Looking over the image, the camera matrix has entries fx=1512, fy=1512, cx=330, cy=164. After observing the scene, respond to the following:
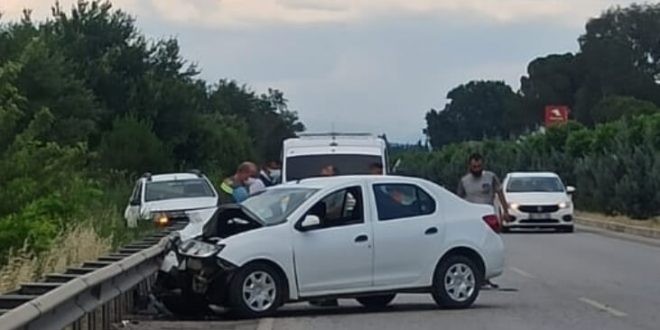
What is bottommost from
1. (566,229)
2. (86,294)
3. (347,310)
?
(347,310)

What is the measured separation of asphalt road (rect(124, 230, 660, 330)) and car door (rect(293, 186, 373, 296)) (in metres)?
0.40

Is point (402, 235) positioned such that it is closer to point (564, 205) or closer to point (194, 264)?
point (194, 264)

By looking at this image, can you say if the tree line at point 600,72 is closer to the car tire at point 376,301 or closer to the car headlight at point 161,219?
the car headlight at point 161,219

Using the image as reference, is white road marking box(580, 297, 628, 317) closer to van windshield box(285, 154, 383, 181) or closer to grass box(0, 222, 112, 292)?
grass box(0, 222, 112, 292)

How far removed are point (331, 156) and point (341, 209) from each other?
379 inches

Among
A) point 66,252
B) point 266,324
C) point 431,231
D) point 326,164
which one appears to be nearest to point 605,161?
point 326,164

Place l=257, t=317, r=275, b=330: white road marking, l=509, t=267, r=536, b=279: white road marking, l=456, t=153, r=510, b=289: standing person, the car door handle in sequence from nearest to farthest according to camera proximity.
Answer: l=257, t=317, r=275, b=330: white road marking → the car door handle → l=456, t=153, r=510, b=289: standing person → l=509, t=267, r=536, b=279: white road marking

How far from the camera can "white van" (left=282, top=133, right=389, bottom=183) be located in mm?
26719

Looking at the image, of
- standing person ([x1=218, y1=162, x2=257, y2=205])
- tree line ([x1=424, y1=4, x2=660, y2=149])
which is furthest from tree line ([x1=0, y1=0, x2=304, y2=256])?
tree line ([x1=424, y1=4, x2=660, y2=149])

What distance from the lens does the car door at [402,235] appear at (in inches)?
679

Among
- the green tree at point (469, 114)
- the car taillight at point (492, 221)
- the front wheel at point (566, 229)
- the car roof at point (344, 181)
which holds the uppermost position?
the green tree at point (469, 114)

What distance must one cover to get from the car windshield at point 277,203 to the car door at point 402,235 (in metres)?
0.86

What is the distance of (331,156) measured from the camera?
26.8 meters

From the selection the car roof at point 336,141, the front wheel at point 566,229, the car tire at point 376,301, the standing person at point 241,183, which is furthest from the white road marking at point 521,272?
the front wheel at point 566,229
